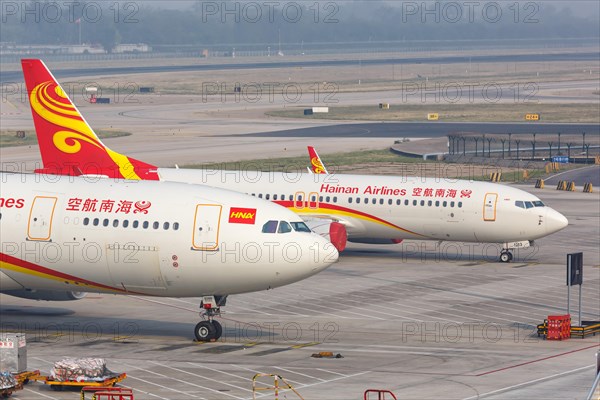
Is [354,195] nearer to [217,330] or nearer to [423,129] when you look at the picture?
[217,330]

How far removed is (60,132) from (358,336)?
25610mm

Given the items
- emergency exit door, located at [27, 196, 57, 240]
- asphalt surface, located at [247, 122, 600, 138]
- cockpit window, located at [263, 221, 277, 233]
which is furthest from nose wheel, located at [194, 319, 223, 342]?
asphalt surface, located at [247, 122, 600, 138]

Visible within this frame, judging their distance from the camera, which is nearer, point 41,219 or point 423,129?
point 41,219

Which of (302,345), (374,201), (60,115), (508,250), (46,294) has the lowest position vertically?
(302,345)

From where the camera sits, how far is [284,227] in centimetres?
4384

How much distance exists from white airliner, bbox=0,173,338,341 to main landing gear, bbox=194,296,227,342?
0.04 m

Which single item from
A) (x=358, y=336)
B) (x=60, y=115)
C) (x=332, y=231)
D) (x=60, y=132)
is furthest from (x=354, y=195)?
(x=358, y=336)

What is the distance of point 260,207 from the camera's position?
44.3 m

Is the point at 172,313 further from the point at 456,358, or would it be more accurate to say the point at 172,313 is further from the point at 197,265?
the point at 456,358

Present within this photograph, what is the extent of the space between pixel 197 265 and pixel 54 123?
81.3ft

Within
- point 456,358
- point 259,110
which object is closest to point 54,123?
point 456,358

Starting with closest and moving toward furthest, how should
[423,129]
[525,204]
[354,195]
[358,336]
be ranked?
[358,336] < [525,204] < [354,195] < [423,129]

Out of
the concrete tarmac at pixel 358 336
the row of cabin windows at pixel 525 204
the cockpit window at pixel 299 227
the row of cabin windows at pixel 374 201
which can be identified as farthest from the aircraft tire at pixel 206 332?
the row of cabin windows at pixel 525 204

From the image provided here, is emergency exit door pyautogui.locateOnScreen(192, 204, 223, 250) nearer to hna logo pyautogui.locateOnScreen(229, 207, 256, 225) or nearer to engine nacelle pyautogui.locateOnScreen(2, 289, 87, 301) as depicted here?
hna logo pyautogui.locateOnScreen(229, 207, 256, 225)
